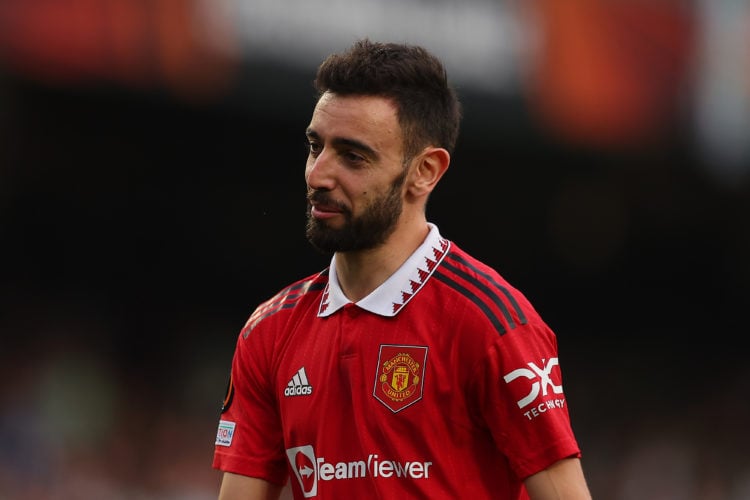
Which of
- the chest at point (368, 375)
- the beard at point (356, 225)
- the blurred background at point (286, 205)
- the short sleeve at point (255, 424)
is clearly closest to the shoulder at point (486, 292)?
the chest at point (368, 375)

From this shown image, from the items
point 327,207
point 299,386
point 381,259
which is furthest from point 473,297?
point 299,386

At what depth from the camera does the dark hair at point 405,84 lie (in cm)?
336

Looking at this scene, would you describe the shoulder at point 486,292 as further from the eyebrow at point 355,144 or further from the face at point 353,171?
the eyebrow at point 355,144

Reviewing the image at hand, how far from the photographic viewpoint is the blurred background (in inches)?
362

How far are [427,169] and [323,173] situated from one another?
31cm

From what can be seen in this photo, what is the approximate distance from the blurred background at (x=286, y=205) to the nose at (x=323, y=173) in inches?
188

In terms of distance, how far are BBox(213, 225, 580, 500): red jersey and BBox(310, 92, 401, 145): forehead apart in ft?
1.18

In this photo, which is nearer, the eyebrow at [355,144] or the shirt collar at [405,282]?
the eyebrow at [355,144]

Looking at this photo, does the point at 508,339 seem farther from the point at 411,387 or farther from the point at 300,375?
the point at 300,375

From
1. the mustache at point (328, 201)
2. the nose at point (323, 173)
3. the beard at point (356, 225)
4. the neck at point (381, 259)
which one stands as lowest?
the neck at point (381, 259)

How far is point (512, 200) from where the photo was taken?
13305mm

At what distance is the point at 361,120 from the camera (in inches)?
130

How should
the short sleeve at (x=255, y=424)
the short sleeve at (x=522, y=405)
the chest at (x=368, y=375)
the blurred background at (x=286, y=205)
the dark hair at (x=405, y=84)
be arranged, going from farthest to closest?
the blurred background at (x=286, y=205) → the short sleeve at (x=255, y=424) → the dark hair at (x=405, y=84) → the chest at (x=368, y=375) → the short sleeve at (x=522, y=405)

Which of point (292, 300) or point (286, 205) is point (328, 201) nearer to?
point (292, 300)
